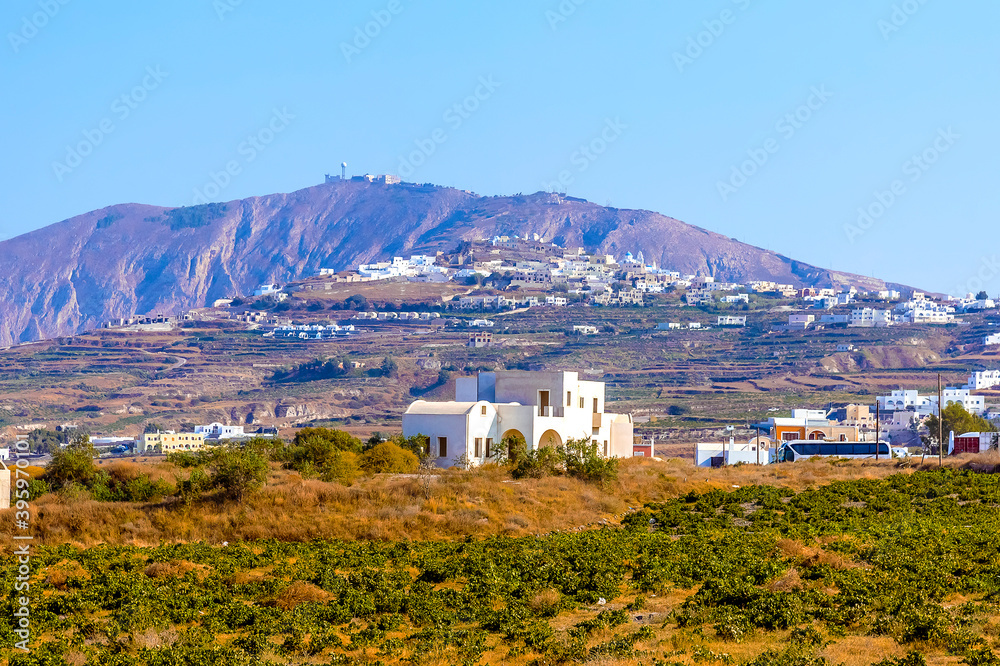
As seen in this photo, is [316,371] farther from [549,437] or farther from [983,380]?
[549,437]

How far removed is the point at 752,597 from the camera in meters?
17.1

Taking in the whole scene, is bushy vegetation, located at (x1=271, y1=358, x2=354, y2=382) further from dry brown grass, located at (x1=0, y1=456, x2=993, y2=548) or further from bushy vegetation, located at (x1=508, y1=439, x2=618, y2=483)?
dry brown grass, located at (x1=0, y1=456, x2=993, y2=548)

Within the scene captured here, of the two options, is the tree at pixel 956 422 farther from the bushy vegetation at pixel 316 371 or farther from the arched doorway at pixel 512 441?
the bushy vegetation at pixel 316 371

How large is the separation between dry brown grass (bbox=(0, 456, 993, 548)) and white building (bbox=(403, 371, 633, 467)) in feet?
19.3

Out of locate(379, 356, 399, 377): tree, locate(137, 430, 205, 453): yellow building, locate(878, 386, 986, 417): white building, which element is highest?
locate(379, 356, 399, 377): tree

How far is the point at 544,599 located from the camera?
17797 mm

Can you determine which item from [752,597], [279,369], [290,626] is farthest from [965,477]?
[279,369]

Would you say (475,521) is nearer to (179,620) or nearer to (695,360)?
(179,620)

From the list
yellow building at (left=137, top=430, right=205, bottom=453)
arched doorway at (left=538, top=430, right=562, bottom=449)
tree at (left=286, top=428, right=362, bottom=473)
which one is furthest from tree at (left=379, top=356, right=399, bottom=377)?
tree at (left=286, top=428, right=362, bottom=473)

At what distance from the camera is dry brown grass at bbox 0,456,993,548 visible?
25703 mm

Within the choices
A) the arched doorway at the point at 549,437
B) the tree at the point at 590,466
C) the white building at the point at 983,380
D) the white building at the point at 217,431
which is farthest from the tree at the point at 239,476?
the white building at the point at 983,380

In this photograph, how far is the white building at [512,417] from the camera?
131ft

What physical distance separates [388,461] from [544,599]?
18559mm

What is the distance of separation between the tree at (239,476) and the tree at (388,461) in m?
6.77
